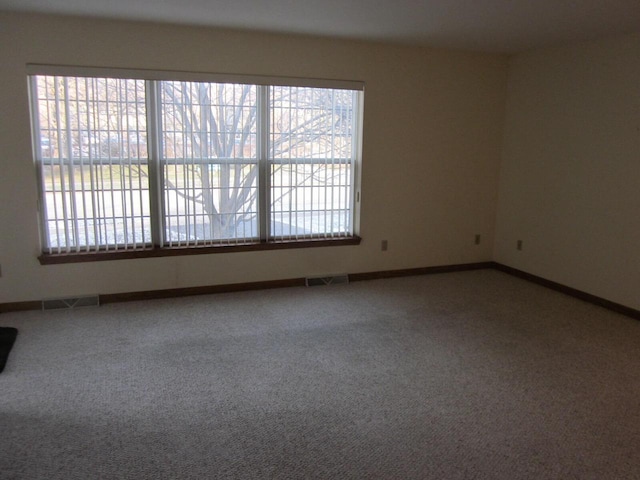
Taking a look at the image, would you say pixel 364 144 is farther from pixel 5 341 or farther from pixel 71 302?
pixel 5 341

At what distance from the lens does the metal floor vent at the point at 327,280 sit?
4.92m

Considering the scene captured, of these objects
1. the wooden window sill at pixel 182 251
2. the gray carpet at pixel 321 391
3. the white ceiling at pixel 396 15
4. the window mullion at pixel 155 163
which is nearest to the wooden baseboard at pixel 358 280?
the gray carpet at pixel 321 391

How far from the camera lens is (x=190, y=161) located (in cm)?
437

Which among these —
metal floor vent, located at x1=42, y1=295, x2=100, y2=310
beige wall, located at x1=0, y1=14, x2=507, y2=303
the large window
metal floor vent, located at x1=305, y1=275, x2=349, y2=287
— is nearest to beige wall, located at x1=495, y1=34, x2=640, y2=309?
beige wall, located at x1=0, y1=14, x2=507, y2=303

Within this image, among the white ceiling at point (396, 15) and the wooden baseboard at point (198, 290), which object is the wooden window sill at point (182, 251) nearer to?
the wooden baseboard at point (198, 290)

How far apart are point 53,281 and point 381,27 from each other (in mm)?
3440

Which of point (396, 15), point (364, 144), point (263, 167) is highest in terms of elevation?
point (396, 15)

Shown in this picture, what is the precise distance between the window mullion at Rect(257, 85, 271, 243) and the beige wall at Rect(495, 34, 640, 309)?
2680 millimetres

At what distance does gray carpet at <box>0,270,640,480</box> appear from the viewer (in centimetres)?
227

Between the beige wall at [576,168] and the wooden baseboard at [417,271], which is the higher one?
the beige wall at [576,168]

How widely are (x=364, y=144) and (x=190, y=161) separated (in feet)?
5.50

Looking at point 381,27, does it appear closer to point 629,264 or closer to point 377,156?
point 377,156

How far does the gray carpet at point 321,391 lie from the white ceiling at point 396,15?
2.32 metres

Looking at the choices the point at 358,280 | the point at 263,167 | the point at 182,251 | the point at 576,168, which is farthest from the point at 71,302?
the point at 576,168
